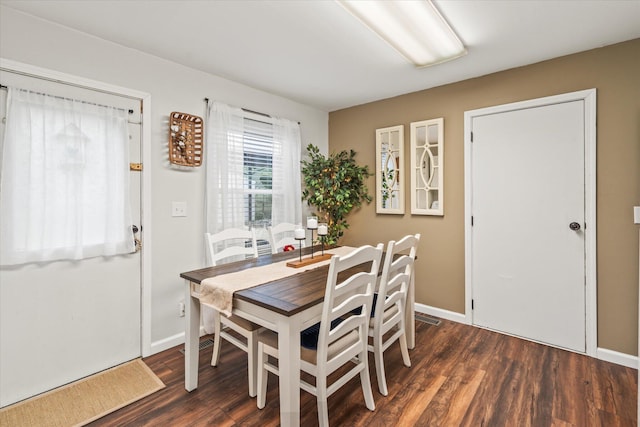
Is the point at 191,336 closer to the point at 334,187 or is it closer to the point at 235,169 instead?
the point at 235,169

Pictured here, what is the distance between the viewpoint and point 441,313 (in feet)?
10.4

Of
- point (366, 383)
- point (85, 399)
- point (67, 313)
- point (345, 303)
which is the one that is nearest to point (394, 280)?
point (345, 303)

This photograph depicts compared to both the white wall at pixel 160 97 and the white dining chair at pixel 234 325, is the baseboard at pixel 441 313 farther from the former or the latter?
the white wall at pixel 160 97

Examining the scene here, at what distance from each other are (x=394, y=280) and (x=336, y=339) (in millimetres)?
557

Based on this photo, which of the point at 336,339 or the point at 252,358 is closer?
the point at 336,339

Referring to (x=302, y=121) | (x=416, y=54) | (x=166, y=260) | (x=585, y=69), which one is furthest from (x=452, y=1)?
(x=166, y=260)

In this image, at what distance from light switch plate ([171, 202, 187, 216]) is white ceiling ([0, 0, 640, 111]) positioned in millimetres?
1180

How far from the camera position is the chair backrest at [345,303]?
1.46 metres

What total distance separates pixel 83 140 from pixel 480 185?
3.22 meters

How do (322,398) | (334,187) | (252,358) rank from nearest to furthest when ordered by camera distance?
(322,398) < (252,358) < (334,187)

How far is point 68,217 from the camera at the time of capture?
205cm

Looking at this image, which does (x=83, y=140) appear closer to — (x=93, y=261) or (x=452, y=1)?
(x=93, y=261)

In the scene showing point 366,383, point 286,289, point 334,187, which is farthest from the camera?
point 334,187

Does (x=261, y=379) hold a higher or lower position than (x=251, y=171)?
lower
